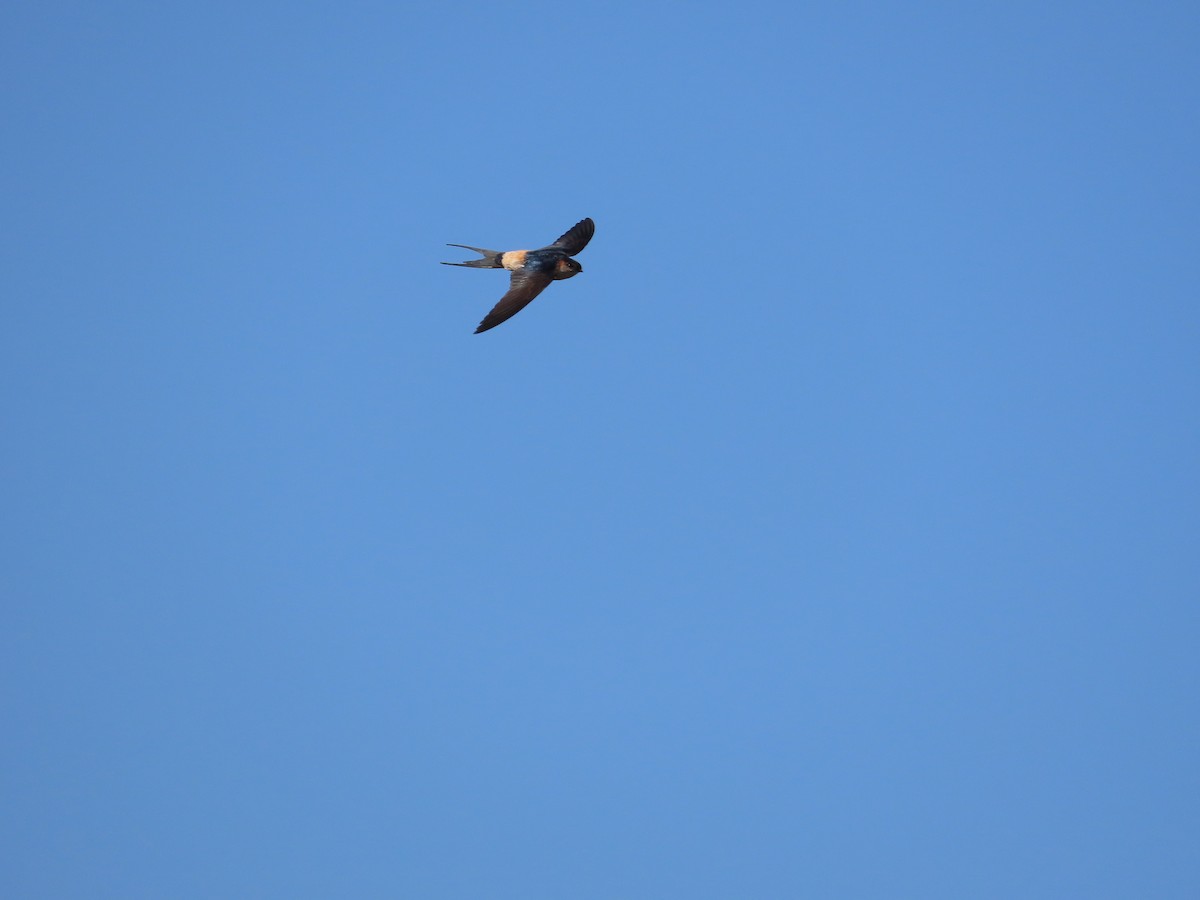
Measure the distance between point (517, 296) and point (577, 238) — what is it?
347 centimetres

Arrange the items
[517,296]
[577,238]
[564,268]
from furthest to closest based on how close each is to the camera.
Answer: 1. [577,238]
2. [564,268]
3. [517,296]

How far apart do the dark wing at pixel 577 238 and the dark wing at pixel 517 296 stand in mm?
2245

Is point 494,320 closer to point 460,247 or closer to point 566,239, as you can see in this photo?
point 460,247

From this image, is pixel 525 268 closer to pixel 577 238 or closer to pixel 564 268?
pixel 564 268

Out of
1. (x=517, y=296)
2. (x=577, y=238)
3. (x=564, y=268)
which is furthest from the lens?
(x=577, y=238)

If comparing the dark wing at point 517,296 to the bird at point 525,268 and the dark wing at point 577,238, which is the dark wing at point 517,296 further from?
the dark wing at point 577,238

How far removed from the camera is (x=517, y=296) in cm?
2939

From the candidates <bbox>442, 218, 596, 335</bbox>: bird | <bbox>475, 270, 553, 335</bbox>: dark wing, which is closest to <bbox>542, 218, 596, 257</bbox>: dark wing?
<bbox>442, 218, 596, 335</bbox>: bird

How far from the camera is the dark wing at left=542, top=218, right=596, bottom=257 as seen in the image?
32.2 metres

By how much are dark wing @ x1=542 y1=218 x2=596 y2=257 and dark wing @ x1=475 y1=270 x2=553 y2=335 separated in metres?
2.24

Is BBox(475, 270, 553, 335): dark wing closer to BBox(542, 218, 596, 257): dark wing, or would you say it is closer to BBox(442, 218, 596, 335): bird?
BBox(442, 218, 596, 335): bird

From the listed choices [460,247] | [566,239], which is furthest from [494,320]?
[566,239]

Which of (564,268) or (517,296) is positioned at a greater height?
(564,268)

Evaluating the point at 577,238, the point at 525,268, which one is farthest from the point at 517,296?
the point at 577,238
